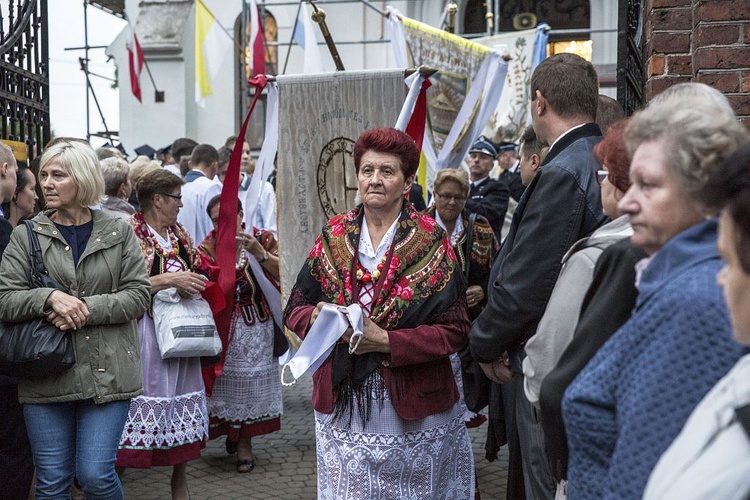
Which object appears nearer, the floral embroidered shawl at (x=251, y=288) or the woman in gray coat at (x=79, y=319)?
the woman in gray coat at (x=79, y=319)

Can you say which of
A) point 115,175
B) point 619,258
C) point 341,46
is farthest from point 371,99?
point 341,46

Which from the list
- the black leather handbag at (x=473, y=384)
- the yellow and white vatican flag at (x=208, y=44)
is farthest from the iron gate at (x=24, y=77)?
the yellow and white vatican flag at (x=208, y=44)

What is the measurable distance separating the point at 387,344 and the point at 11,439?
2.15m

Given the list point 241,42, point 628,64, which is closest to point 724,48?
point 628,64

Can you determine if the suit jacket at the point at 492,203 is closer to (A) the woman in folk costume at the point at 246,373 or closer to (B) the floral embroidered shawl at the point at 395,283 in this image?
(A) the woman in folk costume at the point at 246,373

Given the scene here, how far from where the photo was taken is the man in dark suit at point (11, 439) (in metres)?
4.47

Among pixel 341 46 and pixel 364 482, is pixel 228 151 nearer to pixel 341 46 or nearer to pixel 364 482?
pixel 364 482

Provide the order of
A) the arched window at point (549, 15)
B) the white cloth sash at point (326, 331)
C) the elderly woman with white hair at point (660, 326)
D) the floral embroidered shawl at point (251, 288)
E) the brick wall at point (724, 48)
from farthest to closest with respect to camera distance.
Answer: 1. the arched window at point (549, 15)
2. the floral embroidered shawl at point (251, 288)
3. the brick wall at point (724, 48)
4. the white cloth sash at point (326, 331)
5. the elderly woman with white hair at point (660, 326)

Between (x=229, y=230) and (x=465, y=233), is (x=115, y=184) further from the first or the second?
(x=465, y=233)

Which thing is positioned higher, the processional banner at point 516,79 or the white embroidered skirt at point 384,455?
the processional banner at point 516,79

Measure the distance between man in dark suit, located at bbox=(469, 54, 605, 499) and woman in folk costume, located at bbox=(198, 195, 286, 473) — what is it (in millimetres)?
2907

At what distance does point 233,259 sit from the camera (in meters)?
5.60

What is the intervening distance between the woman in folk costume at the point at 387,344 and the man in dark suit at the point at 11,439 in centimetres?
163

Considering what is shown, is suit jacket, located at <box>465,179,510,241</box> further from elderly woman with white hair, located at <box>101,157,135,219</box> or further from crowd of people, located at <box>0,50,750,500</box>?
elderly woman with white hair, located at <box>101,157,135,219</box>
